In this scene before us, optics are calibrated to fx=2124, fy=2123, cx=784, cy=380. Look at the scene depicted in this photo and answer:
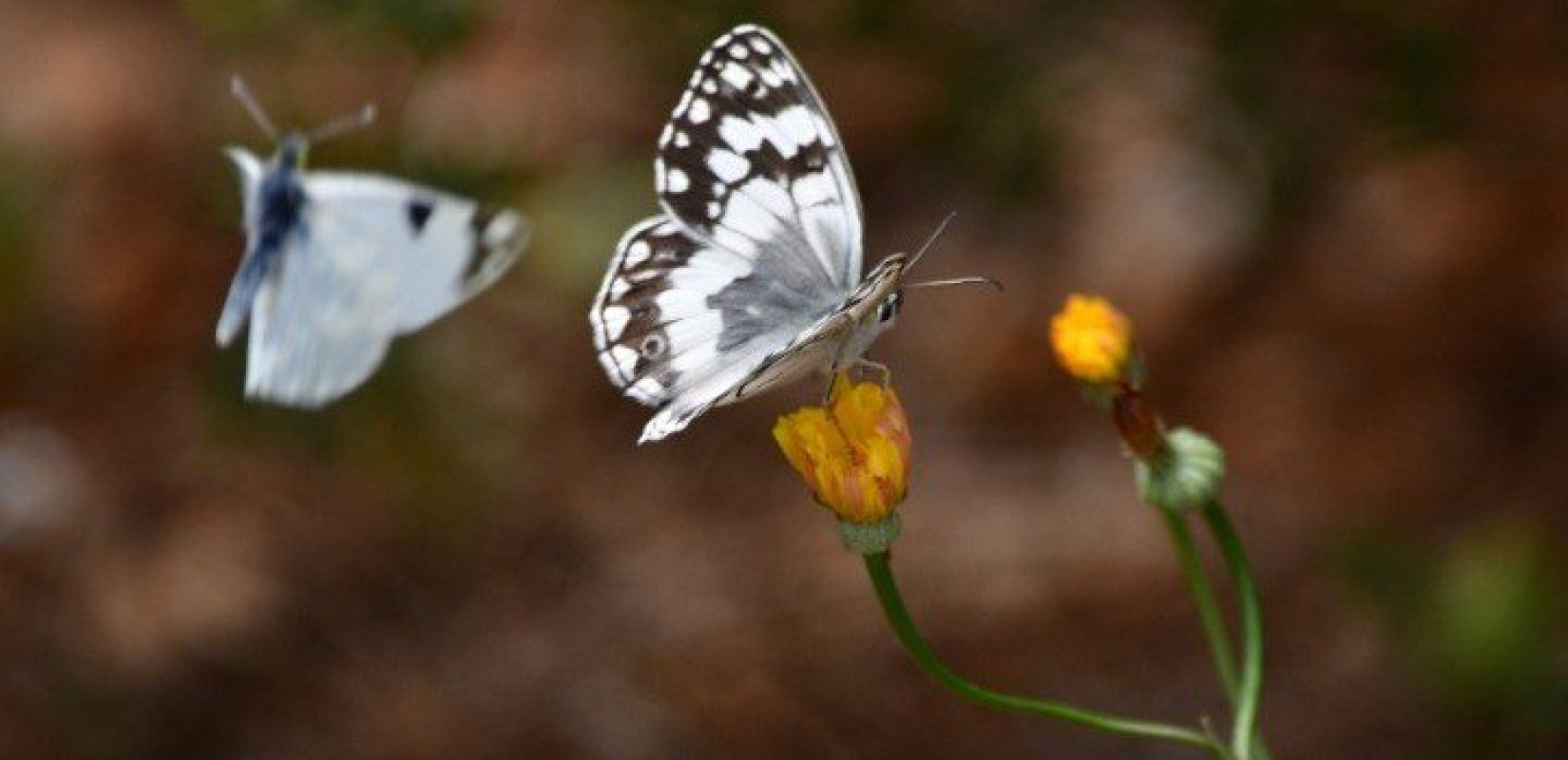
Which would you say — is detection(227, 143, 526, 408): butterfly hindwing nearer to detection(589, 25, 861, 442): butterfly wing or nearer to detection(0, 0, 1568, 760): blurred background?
detection(589, 25, 861, 442): butterfly wing

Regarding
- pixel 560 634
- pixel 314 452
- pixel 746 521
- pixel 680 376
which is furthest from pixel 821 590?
pixel 680 376

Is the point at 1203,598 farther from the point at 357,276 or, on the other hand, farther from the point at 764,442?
the point at 764,442

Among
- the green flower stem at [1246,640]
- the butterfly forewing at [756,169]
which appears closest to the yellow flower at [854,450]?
the butterfly forewing at [756,169]

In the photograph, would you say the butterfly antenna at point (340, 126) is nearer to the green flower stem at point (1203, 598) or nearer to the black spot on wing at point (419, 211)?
the black spot on wing at point (419, 211)

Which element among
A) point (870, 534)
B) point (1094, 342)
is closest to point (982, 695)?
point (870, 534)

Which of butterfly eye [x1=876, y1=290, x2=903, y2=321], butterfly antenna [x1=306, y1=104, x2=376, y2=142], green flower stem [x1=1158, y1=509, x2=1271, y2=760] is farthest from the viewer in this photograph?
butterfly antenna [x1=306, y1=104, x2=376, y2=142]

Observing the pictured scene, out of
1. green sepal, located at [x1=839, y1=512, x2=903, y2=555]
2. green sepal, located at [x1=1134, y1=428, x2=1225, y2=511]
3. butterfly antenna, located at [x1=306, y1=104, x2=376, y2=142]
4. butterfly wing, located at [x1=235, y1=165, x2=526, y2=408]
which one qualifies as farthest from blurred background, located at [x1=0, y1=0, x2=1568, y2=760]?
green sepal, located at [x1=839, y1=512, x2=903, y2=555]

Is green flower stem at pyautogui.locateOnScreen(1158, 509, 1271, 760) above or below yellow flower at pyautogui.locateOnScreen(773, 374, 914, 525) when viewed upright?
below
